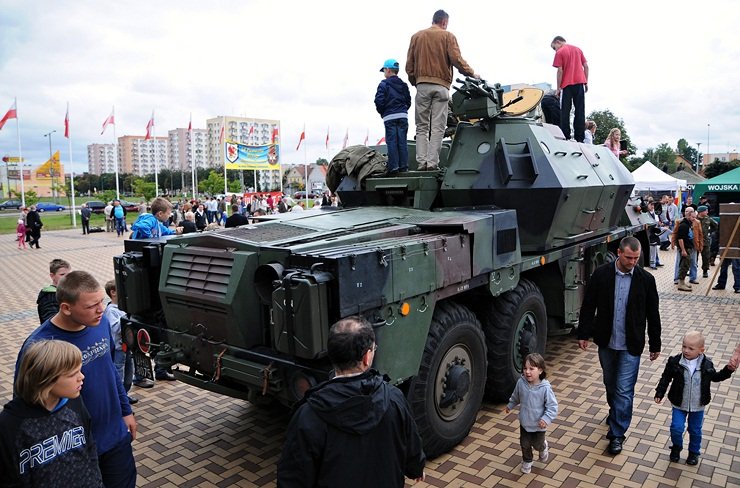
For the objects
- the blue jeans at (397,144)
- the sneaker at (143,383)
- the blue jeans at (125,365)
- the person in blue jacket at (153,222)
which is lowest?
the sneaker at (143,383)

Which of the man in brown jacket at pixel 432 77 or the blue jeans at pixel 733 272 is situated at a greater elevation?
the man in brown jacket at pixel 432 77

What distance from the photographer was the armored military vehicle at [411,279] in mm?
3750

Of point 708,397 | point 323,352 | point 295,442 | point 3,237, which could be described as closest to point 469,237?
point 323,352

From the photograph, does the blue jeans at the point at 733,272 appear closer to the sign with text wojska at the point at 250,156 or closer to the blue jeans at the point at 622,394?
the blue jeans at the point at 622,394

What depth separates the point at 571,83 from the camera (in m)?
8.35

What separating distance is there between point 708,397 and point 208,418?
4295 mm

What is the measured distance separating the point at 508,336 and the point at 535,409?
1.16m

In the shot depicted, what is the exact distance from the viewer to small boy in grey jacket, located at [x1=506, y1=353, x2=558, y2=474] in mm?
4309

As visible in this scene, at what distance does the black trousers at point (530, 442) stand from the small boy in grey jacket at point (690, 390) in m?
0.92

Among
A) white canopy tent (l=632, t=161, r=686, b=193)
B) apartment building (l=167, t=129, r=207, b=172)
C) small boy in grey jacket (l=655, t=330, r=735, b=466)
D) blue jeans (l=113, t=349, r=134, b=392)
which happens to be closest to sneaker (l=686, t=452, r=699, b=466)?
small boy in grey jacket (l=655, t=330, r=735, b=466)

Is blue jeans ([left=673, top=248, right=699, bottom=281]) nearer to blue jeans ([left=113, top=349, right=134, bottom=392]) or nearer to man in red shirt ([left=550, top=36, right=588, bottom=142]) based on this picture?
man in red shirt ([left=550, top=36, right=588, bottom=142])

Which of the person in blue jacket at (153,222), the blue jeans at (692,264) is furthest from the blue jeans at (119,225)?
the blue jeans at (692,264)

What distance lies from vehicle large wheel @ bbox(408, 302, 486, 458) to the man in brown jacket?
2446 millimetres

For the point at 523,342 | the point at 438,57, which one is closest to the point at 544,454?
the point at 523,342
